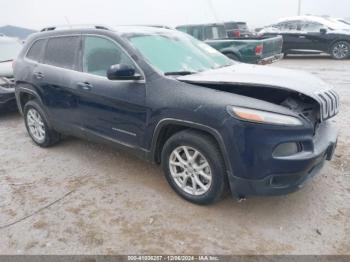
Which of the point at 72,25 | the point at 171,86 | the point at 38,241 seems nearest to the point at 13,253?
the point at 38,241

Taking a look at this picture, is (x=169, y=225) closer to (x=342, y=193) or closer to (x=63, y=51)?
(x=342, y=193)

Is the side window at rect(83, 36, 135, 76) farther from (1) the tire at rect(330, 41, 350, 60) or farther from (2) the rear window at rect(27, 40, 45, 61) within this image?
(1) the tire at rect(330, 41, 350, 60)

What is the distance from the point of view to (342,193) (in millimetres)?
3549

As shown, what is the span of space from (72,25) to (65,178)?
6.54 ft

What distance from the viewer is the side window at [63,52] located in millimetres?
4255

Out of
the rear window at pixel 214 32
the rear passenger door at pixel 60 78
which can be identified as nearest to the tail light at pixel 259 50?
the rear window at pixel 214 32

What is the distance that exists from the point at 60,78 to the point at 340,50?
1226 cm

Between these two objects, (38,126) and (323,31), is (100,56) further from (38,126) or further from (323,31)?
(323,31)

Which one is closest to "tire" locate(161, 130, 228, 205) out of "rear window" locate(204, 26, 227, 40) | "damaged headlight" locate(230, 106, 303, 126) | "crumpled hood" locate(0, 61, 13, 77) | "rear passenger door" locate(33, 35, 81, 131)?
"damaged headlight" locate(230, 106, 303, 126)

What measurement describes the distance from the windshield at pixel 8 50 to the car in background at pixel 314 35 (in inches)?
360

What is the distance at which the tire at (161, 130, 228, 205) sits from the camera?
121 inches

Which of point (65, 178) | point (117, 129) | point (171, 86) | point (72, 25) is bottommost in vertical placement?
point (65, 178)

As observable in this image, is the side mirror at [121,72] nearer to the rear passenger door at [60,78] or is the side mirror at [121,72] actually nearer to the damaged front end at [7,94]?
the rear passenger door at [60,78]

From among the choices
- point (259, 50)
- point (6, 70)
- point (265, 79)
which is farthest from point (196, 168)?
point (259, 50)
